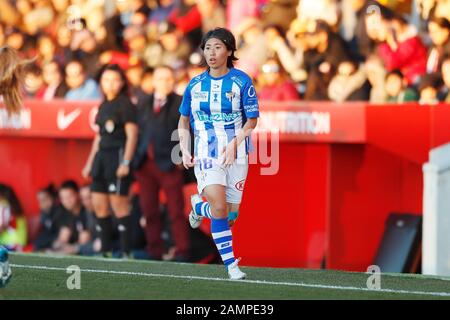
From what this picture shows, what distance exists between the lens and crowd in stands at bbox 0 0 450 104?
1543 cm

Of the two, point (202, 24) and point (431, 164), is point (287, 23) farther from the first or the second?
point (431, 164)

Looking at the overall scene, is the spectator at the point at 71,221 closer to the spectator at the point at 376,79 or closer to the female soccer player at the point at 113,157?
the female soccer player at the point at 113,157

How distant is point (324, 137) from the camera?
14.9 metres

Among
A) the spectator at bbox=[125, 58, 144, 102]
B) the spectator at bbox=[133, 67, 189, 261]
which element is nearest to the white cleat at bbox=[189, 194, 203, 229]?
the spectator at bbox=[133, 67, 189, 261]

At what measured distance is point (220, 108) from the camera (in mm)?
10641

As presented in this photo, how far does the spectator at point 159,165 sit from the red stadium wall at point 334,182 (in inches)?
28.0

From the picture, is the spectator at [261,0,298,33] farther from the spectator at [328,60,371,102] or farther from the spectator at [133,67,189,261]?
the spectator at [133,67,189,261]

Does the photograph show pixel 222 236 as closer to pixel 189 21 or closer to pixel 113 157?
pixel 113 157

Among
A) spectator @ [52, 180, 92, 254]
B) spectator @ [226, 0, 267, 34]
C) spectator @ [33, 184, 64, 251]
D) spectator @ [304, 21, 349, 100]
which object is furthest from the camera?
spectator @ [226, 0, 267, 34]

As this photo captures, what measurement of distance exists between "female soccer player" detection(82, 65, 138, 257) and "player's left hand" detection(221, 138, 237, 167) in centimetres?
485

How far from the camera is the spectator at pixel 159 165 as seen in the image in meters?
15.7
